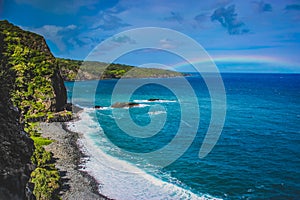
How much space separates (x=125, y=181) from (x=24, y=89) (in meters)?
41.6

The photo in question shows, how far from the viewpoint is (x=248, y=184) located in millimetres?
29438

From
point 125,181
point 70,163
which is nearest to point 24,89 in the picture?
point 70,163

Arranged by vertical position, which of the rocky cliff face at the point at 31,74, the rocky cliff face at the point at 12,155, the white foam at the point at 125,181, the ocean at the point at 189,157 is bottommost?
the white foam at the point at 125,181

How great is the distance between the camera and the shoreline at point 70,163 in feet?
84.9

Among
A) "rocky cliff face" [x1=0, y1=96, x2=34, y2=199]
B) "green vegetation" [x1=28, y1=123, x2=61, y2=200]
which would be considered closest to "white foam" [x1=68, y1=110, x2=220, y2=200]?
"green vegetation" [x1=28, y1=123, x2=61, y2=200]

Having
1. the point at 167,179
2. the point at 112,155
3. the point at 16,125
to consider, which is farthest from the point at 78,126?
the point at 16,125

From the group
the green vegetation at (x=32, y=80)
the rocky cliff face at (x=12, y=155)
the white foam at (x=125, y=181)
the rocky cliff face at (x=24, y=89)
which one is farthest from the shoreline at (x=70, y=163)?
the rocky cliff face at (x=12, y=155)

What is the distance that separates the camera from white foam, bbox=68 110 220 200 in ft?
87.1

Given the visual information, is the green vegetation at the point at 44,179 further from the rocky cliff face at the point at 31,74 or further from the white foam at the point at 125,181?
the rocky cliff face at the point at 31,74

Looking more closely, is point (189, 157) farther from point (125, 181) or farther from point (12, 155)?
point (12, 155)

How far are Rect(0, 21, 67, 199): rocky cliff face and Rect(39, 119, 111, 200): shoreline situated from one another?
22.8 ft

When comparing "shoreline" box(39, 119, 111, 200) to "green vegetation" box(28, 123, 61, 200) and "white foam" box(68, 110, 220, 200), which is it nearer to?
"white foam" box(68, 110, 220, 200)

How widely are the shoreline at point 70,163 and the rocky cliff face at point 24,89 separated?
695 centimetres

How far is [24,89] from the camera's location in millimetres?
60188
